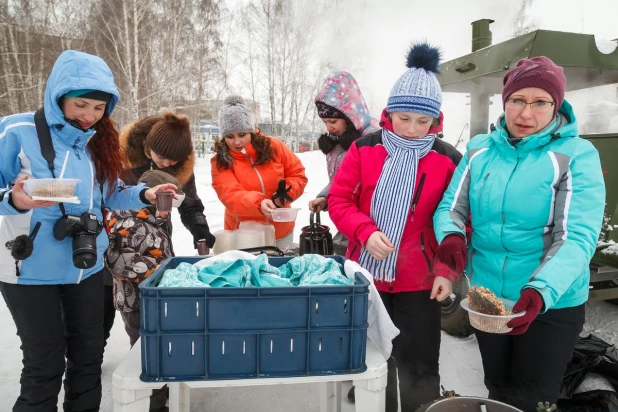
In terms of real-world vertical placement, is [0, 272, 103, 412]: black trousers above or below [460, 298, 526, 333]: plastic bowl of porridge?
below

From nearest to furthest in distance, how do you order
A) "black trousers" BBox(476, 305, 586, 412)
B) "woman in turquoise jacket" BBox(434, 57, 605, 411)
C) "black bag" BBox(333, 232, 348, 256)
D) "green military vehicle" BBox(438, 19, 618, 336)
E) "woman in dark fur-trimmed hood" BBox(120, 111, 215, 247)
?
"woman in turquoise jacket" BBox(434, 57, 605, 411) < "black trousers" BBox(476, 305, 586, 412) < "woman in dark fur-trimmed hood" BBox(120, 111, 215, 247) < "black bag" BBox(333, 232, 348, 256) < "green military vehicle" BBox(438, 19, 618, 336)

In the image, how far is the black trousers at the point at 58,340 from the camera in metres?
2.04

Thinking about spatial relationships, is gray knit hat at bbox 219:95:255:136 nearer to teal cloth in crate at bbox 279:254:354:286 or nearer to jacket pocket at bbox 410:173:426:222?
jacket pocket at bbox 410:173:426:222

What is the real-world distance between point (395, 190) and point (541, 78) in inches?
32.9

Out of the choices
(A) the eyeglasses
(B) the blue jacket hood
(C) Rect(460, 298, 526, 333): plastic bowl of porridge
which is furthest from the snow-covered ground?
(A) the eyeglasses

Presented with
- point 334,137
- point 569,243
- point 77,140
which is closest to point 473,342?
point 334,137

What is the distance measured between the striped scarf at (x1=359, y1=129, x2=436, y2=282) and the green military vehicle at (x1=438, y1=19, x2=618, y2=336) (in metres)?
1.48

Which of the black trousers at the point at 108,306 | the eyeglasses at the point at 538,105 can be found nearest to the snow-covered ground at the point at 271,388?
the black trousers at the point at 108,306

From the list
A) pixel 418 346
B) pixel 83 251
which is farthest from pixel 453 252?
pixel 83 251

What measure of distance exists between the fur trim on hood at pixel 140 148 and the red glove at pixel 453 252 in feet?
6.49

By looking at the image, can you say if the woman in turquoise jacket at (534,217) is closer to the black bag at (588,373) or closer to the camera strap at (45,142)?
the black bag at (588,373)

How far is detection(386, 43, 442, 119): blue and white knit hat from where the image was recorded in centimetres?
215

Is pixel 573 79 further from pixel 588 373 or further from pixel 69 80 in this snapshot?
pixel 69 80

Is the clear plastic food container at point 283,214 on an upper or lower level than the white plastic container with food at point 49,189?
lower
